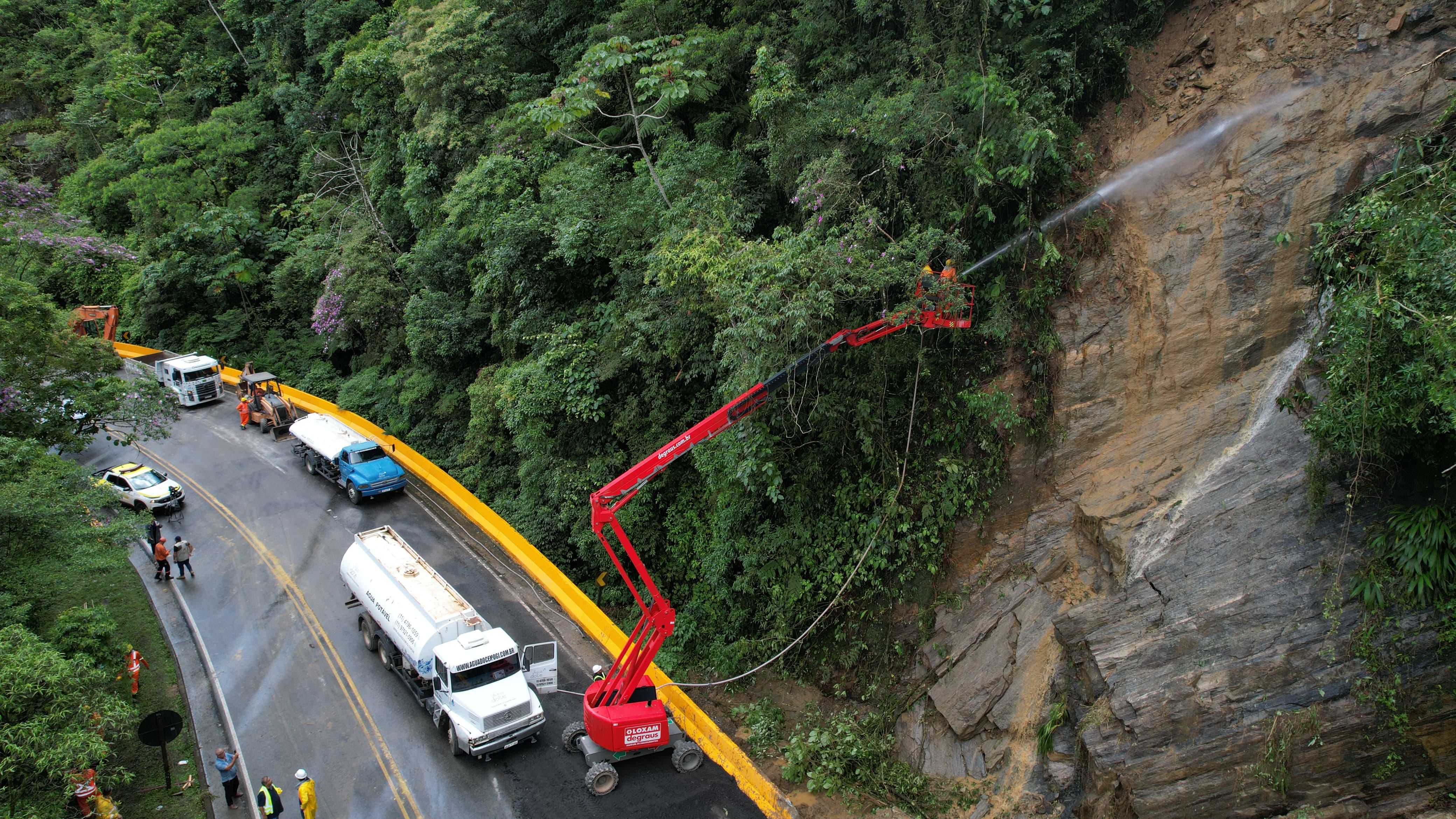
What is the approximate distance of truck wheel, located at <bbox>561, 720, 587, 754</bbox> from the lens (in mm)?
12828

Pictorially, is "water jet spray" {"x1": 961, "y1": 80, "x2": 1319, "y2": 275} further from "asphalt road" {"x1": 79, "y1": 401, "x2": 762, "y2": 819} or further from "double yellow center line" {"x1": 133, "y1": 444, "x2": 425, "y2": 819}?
"double yellow center line" {"x1": 133, "y1": 444, "x2": 425, "y2": 819}

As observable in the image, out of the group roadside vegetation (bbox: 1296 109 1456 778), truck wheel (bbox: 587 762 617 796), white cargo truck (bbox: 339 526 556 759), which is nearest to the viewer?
roadside vegetation (bbox: 1296 109 1456 778)

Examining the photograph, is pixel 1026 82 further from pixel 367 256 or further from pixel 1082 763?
pixel 367 256

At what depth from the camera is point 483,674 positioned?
1279 cm

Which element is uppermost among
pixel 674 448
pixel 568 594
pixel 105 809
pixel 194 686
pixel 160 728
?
pixel 674 448

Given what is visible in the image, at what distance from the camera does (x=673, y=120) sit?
19.2 metres

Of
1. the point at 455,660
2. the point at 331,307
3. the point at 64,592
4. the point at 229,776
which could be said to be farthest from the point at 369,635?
the point at 331,307

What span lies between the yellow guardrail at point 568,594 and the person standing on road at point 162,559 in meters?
5.51

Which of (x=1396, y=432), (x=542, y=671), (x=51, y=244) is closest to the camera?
(x=1396, y=432)

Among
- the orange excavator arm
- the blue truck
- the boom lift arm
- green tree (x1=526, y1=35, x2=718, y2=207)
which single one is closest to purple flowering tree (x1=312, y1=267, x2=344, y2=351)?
the blue truck

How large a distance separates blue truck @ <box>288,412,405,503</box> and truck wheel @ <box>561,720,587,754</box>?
10700 mm

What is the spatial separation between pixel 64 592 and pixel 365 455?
6889mm

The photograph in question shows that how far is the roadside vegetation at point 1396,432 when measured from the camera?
8.02 m

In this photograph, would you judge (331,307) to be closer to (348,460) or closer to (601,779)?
(348,460)
